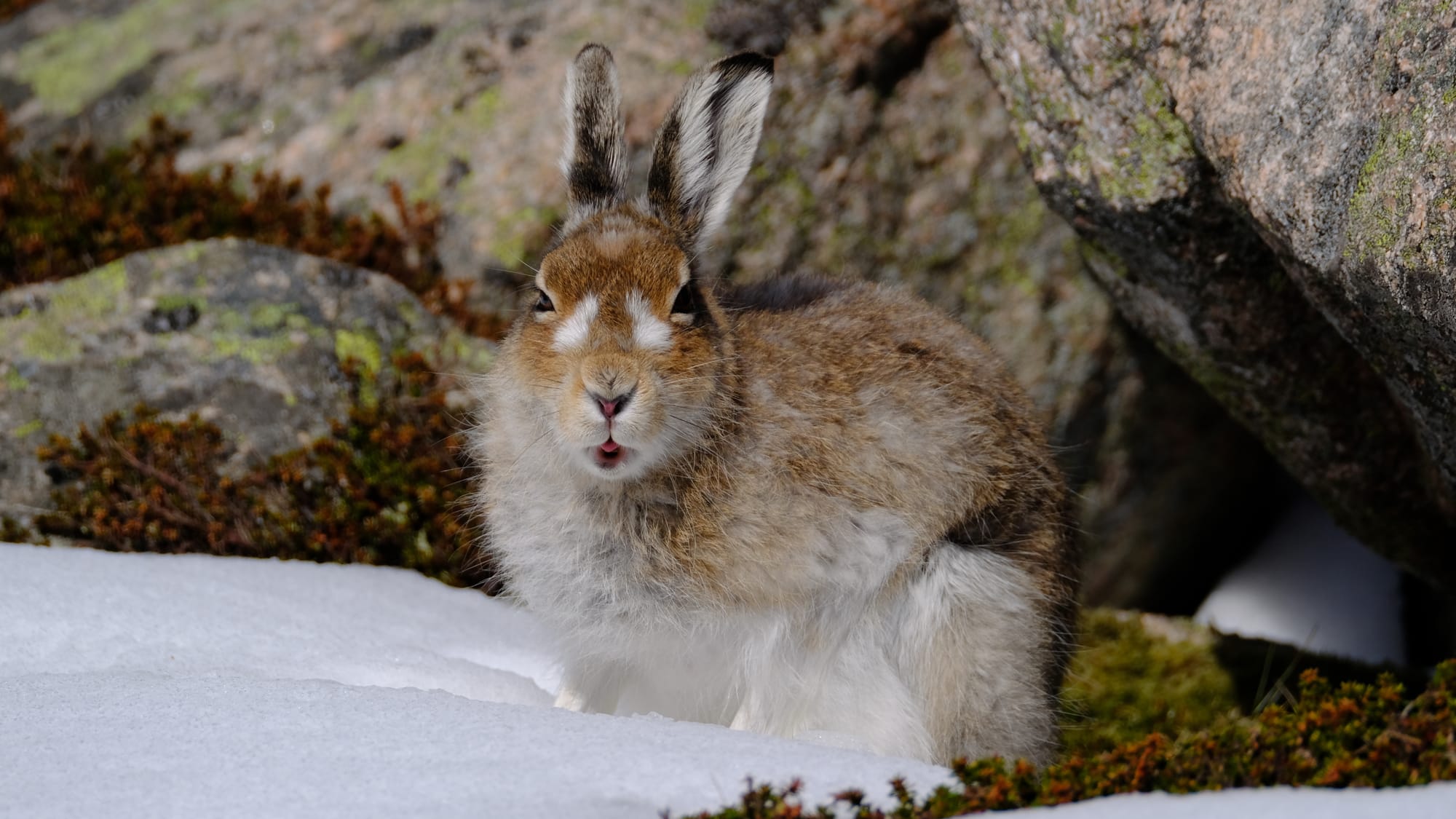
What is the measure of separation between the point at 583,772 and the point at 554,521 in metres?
1.84

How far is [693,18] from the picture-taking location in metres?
9.79

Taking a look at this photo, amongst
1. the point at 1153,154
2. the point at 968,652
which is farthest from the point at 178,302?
the point at 1153,154

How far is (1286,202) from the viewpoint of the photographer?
552 centimetres

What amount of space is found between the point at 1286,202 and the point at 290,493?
563 centimetres

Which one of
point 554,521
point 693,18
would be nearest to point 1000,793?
point 554,521

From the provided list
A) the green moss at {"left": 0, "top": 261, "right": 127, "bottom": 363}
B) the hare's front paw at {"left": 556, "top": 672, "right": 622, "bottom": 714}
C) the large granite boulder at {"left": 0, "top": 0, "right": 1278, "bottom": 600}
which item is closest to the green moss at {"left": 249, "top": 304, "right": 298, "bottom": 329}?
the green moss at {"left": 0, "top": 261, "right": 127, "bottom": 363}

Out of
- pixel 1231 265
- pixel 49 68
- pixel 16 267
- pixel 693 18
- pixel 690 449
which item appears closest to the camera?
pixel 690 449

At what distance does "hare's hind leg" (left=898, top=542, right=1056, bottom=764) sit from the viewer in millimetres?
5738

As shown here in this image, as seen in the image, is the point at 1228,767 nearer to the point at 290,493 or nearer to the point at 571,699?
the point at 571,699

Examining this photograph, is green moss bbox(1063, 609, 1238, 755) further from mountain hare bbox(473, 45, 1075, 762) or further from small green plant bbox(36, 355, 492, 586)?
small green plant bbox(36, 355, 492, 586)

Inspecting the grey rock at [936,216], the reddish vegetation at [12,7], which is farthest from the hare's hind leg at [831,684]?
the reddish vegetation at [12,7]

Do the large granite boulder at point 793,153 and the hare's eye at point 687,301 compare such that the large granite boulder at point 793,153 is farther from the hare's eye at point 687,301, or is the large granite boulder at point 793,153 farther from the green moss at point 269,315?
the hare's eye at point 687,301

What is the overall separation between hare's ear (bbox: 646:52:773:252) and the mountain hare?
0.4 inches

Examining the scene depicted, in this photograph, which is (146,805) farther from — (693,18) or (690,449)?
(693,18)
